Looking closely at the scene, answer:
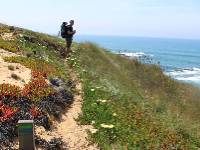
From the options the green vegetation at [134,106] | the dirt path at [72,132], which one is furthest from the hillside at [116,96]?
the dirt path at [72,132]

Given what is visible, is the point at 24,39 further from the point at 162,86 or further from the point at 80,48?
the point at 162,86

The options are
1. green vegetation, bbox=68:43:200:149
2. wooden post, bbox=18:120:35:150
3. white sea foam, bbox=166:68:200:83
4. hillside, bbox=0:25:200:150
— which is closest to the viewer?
wooden post, bbox=18:120:35:150

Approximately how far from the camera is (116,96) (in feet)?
83.4

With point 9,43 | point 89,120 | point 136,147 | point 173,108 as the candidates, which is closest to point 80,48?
point 9,43

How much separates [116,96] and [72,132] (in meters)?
7.04

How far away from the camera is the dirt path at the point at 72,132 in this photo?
17.3m

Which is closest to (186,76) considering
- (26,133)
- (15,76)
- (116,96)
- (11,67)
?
(116,96)

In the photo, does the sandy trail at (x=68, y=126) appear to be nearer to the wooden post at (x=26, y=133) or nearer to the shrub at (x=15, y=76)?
the shrub at (x=15, y=76)

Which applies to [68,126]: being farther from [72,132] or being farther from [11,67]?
[11,67]

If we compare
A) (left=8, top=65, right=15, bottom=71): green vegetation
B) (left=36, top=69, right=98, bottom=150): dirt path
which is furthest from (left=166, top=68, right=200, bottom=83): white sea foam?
(left=36, top=69, right=98, bottom=150): dirt path

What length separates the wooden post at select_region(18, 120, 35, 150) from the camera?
1387 cm

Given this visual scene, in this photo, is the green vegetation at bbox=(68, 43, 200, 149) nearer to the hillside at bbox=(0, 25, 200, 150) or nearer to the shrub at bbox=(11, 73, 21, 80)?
the hillside at bbox=(0, 25, 200, 150)

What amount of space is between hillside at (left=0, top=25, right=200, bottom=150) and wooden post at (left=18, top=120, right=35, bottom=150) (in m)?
2.16

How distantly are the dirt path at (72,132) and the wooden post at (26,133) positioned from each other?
2.95 m
